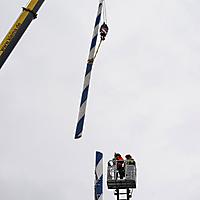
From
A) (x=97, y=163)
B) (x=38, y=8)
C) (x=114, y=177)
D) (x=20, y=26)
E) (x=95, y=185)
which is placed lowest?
(x=95, y=185)

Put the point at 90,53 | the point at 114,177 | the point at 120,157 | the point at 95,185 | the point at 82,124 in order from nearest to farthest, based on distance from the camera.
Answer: the point at 95,185 < the point at 82,124 < the point at 90,53 < the point at 114,177 < the point at 120,157

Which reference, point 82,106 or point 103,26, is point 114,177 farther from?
point 103,26

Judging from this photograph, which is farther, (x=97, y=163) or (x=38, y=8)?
(x=38, y=8)

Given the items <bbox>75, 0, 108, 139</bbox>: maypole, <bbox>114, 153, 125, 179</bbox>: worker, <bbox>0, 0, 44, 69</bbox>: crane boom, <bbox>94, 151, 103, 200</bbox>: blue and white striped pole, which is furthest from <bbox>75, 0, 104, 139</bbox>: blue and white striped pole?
<bbox>0, 0, 44, 69</bbox>: crane boom

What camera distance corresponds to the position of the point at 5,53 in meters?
15.9

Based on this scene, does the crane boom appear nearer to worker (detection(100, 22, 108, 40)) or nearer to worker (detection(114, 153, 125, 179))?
worker (detection(100, 22, 108, 40))

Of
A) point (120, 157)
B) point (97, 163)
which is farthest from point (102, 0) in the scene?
point (97, 163)

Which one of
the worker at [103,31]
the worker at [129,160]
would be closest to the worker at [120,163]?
the worker at [129,160]

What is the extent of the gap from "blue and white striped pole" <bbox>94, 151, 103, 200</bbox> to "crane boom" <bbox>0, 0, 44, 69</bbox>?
34.1 feet

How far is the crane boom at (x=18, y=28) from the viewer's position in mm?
15930

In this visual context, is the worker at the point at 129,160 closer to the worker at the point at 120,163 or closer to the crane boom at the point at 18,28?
the worker at the point at 120,163

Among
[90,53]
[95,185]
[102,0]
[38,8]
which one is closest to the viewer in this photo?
[95,185]

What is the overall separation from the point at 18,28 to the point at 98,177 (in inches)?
460

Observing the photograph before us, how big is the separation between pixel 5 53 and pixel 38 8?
9.55 ft
